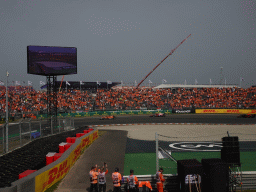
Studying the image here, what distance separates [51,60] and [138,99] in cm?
3442

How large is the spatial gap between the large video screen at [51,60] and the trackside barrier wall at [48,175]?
37.3ft

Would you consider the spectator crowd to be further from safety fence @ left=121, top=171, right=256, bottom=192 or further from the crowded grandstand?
safety fence @ left=121, top=171, right=256, bottom=192

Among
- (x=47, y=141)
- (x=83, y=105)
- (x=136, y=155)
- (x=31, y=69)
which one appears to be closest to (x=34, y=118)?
(x=83, y=105)

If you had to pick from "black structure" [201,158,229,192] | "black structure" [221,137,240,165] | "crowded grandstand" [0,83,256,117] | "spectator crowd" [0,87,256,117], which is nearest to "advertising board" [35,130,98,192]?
"black structure" [201,158,229,192]

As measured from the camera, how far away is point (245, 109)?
47.1 metres

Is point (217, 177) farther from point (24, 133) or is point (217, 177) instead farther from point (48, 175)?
point (24, 133)

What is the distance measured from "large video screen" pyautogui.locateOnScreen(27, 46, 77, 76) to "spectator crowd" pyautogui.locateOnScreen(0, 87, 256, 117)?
24.9 m

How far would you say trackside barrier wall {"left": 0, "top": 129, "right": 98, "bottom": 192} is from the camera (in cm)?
689

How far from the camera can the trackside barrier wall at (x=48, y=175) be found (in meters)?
6.89

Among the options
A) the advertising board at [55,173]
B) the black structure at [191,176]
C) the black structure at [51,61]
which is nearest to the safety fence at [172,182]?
the black structure at [191,176]

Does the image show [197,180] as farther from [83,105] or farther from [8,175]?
[83,105]

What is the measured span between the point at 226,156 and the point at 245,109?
148 ft

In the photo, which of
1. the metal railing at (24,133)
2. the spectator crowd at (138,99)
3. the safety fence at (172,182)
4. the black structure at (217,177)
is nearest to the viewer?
the black structure at (217,177)

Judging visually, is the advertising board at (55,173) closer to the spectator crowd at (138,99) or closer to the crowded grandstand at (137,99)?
the crowded grandstand at (137,99)
